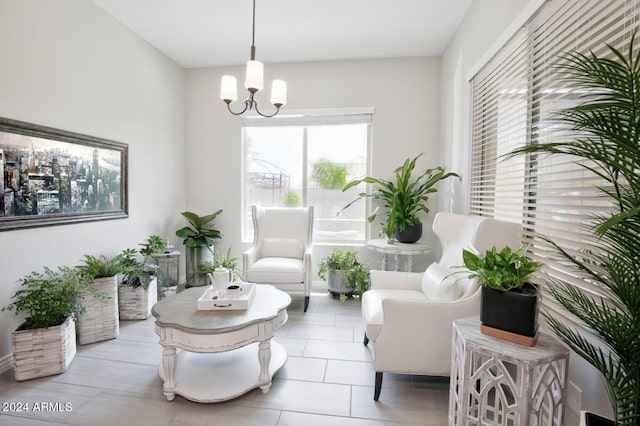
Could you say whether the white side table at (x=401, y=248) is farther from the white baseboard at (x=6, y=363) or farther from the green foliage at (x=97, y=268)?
the white baseboard at (x=6, y=363)

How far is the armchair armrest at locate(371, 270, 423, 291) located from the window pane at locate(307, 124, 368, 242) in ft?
4.88

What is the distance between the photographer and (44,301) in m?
2.14

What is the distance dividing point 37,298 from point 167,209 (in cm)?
197

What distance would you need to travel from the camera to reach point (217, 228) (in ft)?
14.2

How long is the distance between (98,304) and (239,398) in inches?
60.2

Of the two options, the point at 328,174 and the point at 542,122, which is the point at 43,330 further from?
the point at 542,122

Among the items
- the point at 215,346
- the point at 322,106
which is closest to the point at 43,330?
the point at 215,346

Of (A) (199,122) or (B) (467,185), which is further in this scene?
(A) (199,122)

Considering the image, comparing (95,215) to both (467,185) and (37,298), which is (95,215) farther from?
(467,185)

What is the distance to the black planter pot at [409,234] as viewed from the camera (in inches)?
129

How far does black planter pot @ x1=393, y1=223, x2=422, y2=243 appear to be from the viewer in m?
3.29

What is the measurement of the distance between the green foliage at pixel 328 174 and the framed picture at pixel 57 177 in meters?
2.16

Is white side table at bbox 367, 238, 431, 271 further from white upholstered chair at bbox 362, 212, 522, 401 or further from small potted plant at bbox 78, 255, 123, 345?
small potted plant at bbox 78, 255, 123, 345

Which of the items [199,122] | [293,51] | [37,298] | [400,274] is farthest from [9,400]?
[293,51]
